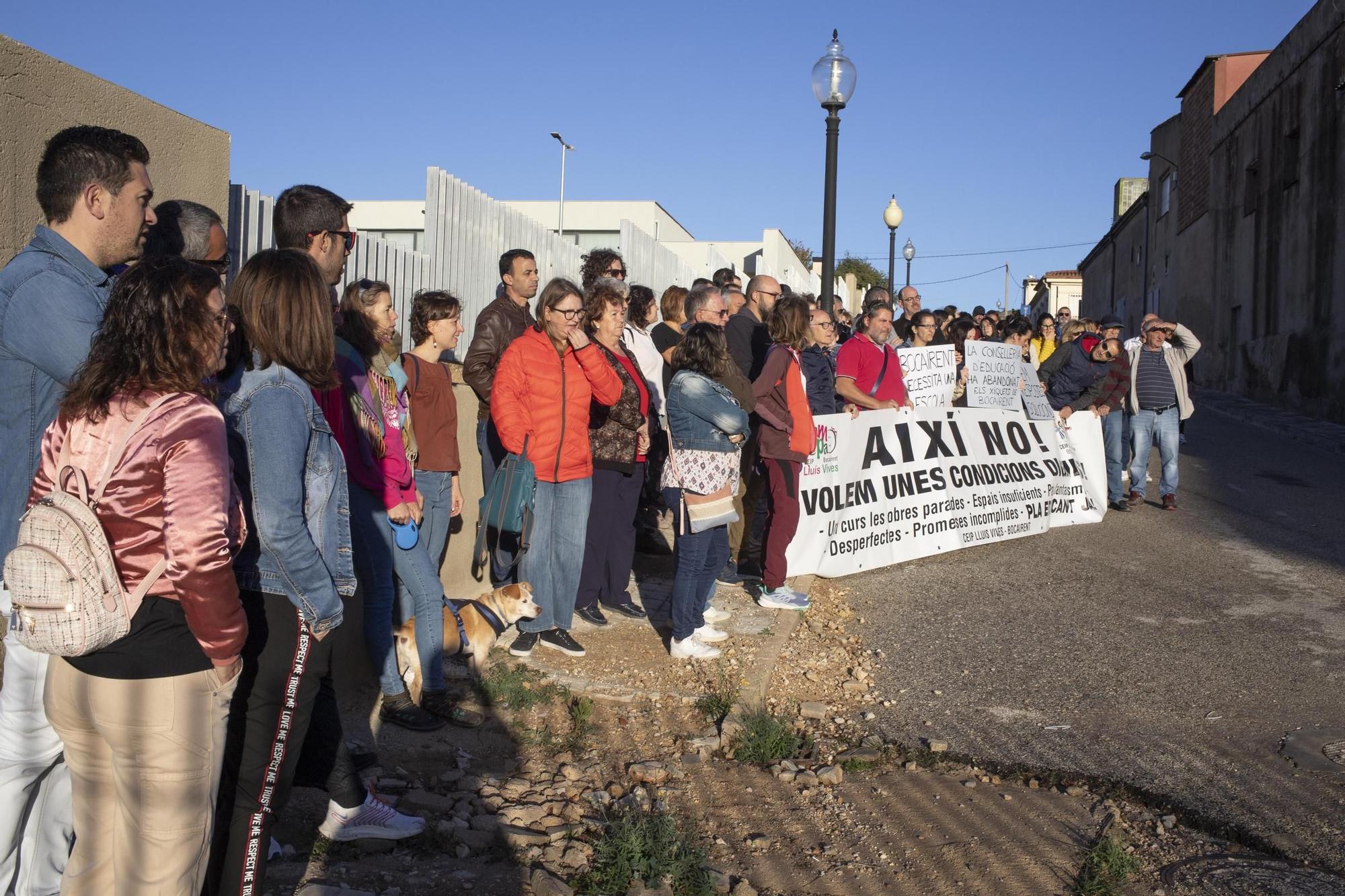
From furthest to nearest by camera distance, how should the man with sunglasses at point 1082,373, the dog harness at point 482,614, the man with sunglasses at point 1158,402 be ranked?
the man with sunglasses at point 1158,402
the man with sunglasses at point 1082,373
the dog harness at point 482,614

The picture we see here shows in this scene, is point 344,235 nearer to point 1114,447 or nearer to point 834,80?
point 834,80

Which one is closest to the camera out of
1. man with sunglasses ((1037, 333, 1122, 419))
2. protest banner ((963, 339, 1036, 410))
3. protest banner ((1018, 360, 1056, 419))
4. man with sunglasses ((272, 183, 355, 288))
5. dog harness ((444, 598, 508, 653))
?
man with sunglasses ((272, 183, 355, 288))

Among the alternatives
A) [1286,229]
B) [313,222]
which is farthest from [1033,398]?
[1286,229]

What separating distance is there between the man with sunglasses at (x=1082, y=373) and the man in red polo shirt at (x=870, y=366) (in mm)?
2803

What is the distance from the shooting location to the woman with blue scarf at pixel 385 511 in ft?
13.9

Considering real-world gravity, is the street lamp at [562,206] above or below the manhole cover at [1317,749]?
above

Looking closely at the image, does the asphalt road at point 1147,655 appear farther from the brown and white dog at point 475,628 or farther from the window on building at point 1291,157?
the window on building at point 1291,157

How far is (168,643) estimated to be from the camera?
7.92ft

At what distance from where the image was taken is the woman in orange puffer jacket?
547cm

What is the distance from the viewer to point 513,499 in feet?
17.5

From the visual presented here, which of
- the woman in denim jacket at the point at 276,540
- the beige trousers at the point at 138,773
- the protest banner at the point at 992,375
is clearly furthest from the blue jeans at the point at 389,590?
the protest banner at the point at 992,375

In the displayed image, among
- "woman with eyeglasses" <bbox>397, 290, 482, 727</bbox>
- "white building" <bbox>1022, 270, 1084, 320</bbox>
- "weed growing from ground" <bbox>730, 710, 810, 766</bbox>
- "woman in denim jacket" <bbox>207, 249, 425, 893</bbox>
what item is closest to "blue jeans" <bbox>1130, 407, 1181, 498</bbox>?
"weed growing from ground" <bbox>730, 710, 810, 766</bbox>

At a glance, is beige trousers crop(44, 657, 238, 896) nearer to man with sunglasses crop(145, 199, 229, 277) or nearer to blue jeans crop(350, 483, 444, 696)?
man with sunglasses crop(145, 199, 229, 277)

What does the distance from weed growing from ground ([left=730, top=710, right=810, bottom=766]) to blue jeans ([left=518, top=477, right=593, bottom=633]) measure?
1.33 meters
